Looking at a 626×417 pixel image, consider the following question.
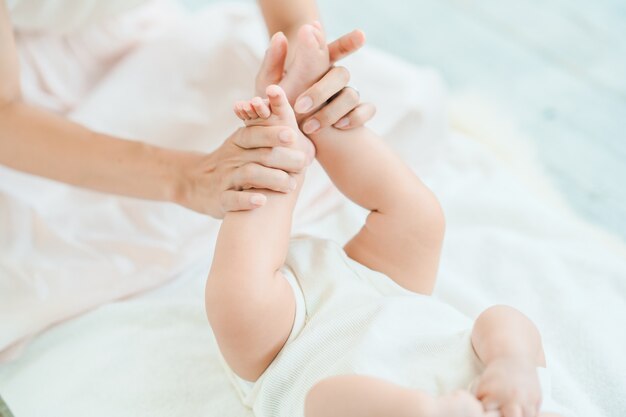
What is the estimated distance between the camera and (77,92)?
1248mm

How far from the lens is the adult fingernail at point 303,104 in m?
0.81

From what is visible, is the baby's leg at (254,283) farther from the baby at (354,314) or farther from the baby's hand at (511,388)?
the baby's hand at (511,388)

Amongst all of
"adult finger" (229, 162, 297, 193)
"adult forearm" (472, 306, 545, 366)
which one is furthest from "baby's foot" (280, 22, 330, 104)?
"adult forearm" (472, 306, 545, 366)

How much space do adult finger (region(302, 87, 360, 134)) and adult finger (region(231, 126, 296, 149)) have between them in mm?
50

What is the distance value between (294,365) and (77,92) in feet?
2.39

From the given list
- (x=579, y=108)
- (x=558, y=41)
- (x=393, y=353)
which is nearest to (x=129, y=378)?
(x=393, y=353)

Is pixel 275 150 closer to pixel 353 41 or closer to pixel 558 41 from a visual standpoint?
pixel 353 41

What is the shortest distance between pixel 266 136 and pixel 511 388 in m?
0.37

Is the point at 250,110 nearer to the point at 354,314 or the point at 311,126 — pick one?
the point at 311,126

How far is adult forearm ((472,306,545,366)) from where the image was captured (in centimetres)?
73

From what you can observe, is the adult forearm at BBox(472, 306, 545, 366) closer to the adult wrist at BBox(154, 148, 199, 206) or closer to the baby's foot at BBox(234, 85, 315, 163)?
the baby's foot at BBox(234, 85, 315, 163)

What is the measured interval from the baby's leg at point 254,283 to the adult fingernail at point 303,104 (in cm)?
1

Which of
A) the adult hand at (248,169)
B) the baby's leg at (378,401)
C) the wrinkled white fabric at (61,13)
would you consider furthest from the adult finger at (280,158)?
the wrinkled white fabric at (61,13)

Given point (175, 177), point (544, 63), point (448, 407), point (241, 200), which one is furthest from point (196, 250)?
point (544, 63)
